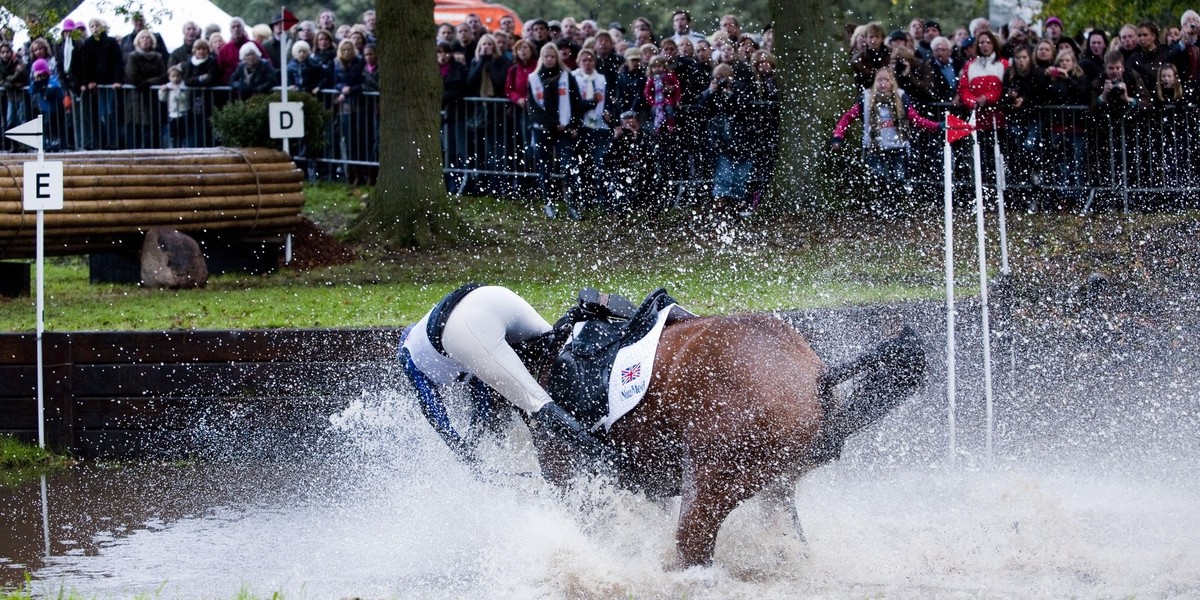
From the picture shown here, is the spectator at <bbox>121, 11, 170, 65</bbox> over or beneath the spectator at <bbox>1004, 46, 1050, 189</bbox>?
over

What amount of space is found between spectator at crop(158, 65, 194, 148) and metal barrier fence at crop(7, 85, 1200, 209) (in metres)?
0.02

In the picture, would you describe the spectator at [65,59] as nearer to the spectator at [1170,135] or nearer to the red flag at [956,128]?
the spectator at [1170,135]

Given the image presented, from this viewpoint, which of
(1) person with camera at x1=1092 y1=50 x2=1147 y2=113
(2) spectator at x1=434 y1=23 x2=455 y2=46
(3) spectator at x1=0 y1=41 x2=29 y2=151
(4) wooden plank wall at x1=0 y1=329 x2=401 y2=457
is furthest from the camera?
(3) spectator at x1=0 y1=41 x2=29 y2=151

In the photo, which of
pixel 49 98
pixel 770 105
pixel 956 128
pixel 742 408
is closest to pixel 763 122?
pixel 770 105

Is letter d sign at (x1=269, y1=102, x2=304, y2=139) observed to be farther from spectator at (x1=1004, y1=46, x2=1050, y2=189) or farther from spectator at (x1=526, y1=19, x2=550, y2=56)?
spectator at (x1=1004, y1=46, x2=1050, y2=189)

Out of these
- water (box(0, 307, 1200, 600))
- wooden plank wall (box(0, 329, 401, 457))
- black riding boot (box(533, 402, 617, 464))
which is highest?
black riding boot (box(533, 402, 617, 464))

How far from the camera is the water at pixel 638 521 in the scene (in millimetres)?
6473

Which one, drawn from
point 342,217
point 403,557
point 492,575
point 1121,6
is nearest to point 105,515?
point 403,557

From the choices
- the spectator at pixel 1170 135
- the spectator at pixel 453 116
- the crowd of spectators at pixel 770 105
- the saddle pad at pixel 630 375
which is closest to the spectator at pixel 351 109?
the spectator at pixel 453 116

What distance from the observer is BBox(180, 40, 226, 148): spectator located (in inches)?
768

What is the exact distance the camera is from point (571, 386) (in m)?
6.55

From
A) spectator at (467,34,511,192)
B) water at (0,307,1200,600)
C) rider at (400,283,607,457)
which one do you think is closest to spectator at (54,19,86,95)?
spectator at (467,34,511,192)

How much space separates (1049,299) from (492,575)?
600cm

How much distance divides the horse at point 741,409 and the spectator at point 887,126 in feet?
29.0
